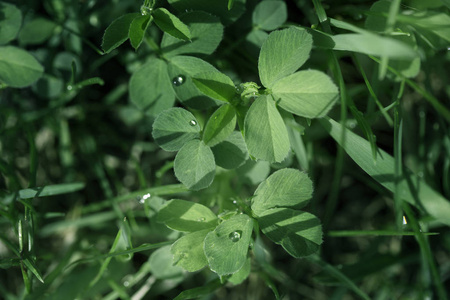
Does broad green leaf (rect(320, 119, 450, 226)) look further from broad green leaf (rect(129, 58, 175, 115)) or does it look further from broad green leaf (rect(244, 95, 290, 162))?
broad green leaf (rect(129, 58, 175, 115))

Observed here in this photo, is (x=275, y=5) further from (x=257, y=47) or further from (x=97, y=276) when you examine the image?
(x=97, y=276)

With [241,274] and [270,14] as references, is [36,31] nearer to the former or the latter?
[270,14]

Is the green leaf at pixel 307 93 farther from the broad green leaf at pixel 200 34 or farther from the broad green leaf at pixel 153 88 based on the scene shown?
the broad green leaf at pixel 153 88

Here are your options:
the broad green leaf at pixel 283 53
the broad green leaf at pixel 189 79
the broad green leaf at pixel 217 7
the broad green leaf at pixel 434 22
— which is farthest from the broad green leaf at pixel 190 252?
the broad green leaf at pixel 434 22

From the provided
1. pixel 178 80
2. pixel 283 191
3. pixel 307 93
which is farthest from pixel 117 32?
pixel 283 191

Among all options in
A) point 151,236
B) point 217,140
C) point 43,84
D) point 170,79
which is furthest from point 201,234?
point 43,84
